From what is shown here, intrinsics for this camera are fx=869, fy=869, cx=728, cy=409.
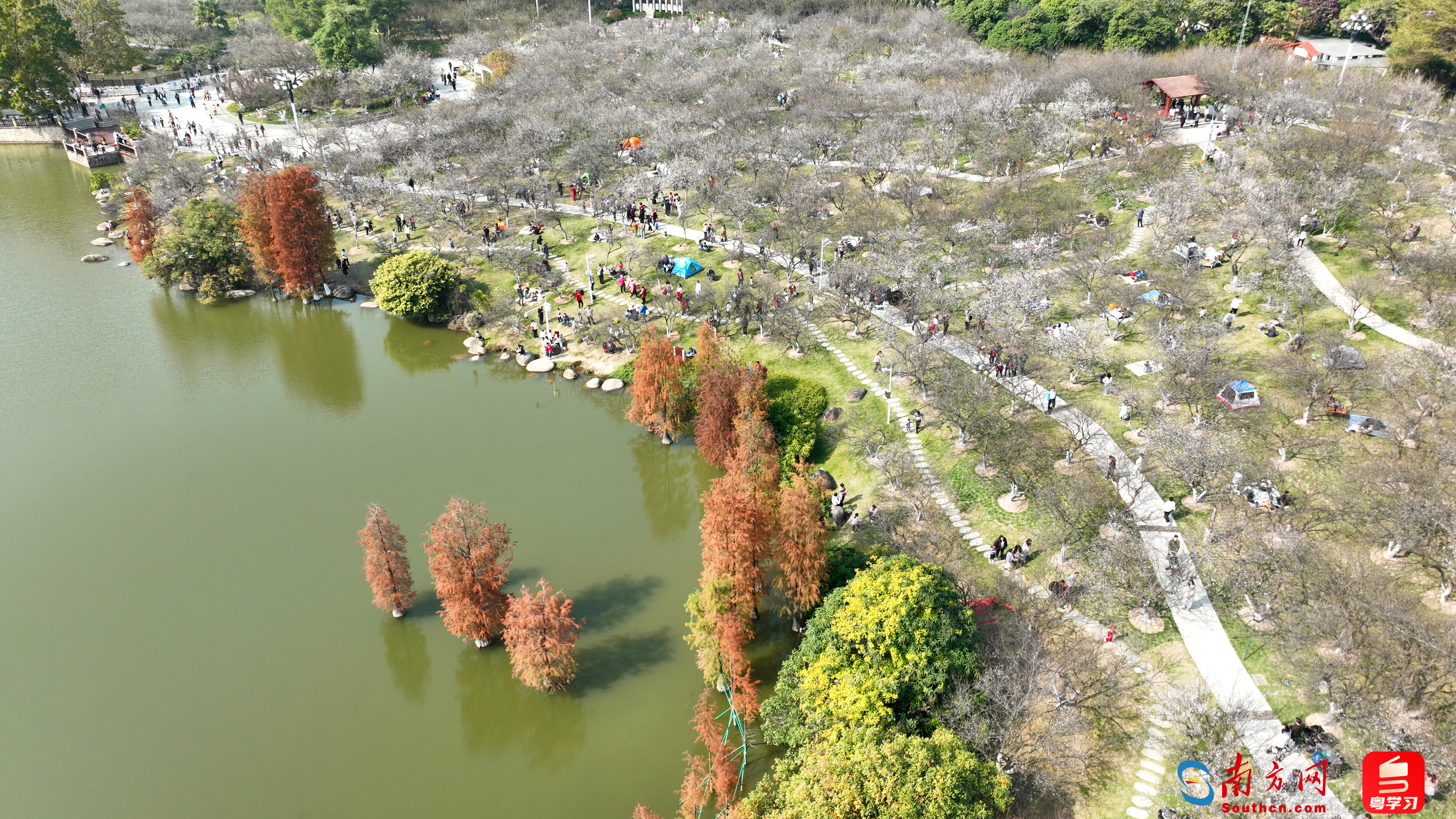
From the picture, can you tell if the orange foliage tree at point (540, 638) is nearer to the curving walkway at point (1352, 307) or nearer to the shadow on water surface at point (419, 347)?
the shadow on water surface at point (419, 347)

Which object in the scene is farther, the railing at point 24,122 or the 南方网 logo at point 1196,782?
the railing at point 24,122

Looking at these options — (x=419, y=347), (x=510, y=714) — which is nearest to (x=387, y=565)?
(x=510, y=714)

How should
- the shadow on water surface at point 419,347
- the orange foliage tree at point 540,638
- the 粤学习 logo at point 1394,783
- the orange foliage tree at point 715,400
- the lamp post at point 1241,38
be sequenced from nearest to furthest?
the 粤学习 logo at point 1394,783
the orange foliage tree at point 540,638
the orange foliage tree at point 715,400
the shadow on water surface at point 419,347
the lamp post at point 1241,38

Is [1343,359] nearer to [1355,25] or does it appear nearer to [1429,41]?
[1429,41]

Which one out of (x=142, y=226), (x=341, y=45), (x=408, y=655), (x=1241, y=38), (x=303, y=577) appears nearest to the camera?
(x=408, y=655)

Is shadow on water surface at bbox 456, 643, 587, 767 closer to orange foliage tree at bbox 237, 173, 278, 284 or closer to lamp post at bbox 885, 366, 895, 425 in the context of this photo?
lamp post at bbox 885, 366, 895, 425

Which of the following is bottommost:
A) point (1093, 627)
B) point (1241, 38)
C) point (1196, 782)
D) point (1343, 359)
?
point (1196, 782)

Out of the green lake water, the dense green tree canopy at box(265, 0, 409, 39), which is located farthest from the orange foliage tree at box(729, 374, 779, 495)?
the dense green tree canopy at box(265, 0, 409, 39)

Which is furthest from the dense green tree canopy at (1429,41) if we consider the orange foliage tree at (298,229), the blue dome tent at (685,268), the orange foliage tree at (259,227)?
the orange foliage tree at (259,227)
